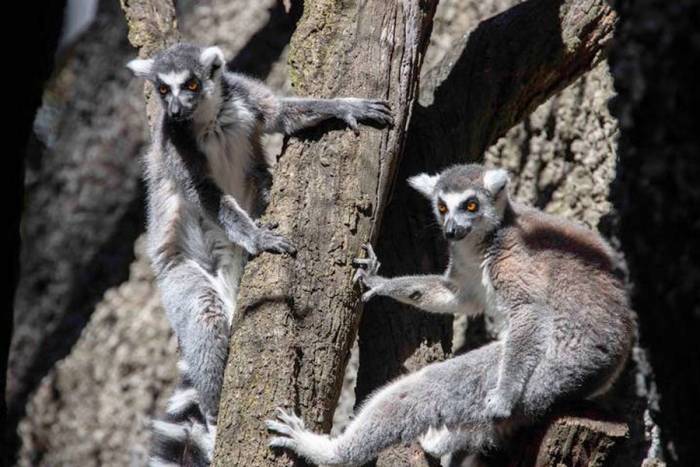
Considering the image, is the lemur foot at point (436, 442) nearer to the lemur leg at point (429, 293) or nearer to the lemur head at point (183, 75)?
the lemur leg at point (429, 293)

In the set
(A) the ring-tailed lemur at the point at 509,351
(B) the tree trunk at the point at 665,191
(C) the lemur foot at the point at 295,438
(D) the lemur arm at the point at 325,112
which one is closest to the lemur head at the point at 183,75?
(D) the lemur arm at the point at 325,112

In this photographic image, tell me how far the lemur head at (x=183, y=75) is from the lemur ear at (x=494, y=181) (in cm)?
167

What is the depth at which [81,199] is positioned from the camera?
26.9 ft

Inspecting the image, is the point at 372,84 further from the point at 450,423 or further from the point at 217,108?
the point at 450,423

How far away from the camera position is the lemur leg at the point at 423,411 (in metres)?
4.48

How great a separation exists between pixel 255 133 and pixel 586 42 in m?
2.17

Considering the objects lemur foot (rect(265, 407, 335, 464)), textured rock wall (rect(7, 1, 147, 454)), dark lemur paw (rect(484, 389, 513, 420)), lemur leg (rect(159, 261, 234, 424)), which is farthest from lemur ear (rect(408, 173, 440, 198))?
textured rock wall (rect(7, 1, 147, 454))

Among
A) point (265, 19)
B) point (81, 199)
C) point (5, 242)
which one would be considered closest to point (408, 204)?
point (5, 242)

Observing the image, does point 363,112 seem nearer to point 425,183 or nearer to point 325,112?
point 325,112

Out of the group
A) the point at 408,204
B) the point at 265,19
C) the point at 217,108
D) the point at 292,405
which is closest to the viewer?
the point at 292,405

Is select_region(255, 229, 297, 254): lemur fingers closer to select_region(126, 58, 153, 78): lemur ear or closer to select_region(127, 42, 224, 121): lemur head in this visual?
select_region(127, 42, 224, 121): lemur head

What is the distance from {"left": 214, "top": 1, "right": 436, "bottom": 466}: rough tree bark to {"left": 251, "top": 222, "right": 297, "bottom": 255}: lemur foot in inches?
1.6

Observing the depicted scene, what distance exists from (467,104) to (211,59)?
1.63 metres

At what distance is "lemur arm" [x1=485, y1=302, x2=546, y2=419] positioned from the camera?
4.37 m
